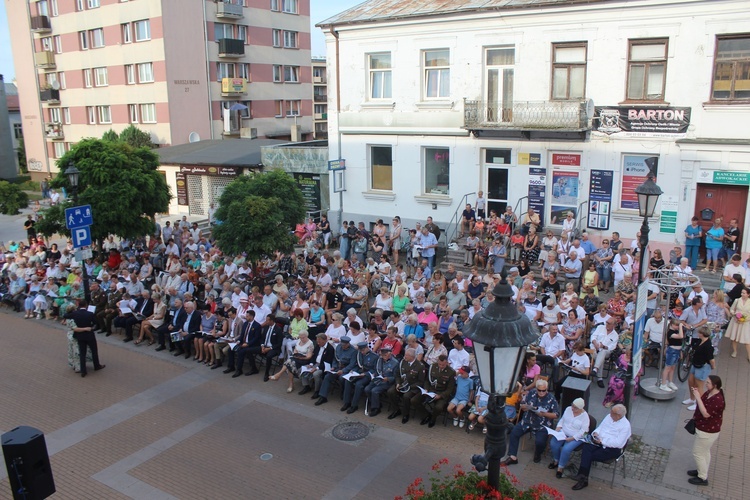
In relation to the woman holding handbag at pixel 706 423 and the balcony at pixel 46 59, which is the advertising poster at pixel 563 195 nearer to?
the woman holding handbag at pixel 706 423

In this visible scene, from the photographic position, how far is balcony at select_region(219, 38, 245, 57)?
41625 millimetres

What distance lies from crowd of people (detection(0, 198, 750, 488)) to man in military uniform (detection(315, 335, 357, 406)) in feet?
0.09

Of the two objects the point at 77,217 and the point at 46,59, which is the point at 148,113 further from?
the point at 77,217

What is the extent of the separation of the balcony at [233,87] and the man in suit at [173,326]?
95.8 feet

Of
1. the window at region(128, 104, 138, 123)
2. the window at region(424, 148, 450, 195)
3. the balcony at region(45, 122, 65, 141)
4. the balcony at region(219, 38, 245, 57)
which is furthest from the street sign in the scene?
the balcony at region(45, 122, 65, 141)

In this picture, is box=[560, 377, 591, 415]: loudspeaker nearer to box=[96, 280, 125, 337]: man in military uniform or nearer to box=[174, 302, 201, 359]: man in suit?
box=[174, 302, 201, 359]: man in suit

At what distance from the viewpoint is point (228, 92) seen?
4216 centimetres

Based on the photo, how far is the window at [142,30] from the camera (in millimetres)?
39688

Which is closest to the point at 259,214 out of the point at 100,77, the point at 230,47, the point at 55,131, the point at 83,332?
the point at 83,332

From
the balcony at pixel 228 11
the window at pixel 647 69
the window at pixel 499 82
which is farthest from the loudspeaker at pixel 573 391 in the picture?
the balcony at pixel 228 11

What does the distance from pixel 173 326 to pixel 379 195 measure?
10569mm

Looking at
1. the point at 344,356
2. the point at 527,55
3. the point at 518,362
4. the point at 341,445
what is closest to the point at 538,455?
the point at 341,445

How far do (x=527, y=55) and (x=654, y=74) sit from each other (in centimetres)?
389

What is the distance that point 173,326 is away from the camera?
15484mm
